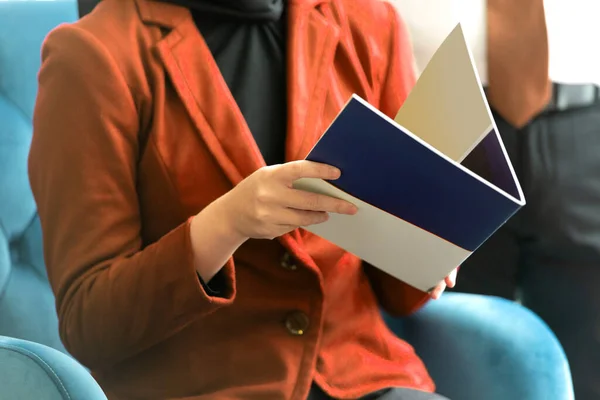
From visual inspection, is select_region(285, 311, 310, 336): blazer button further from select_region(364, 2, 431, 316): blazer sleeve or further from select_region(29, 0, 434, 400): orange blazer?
select_region(364, 2, 431, 316): blazer sleeve

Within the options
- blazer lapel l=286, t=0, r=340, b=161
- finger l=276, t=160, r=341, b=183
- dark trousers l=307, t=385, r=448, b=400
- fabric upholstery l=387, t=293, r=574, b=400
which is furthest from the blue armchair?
finger l=276, t=160, r=341, b=183

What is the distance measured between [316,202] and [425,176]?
0.10 meters

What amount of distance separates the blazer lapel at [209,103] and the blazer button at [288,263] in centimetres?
11

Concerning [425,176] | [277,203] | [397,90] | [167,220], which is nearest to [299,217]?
[277,203]

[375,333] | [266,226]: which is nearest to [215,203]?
[266,226]

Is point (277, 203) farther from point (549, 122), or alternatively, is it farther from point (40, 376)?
point (549, 122)

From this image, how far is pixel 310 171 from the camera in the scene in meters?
0.55

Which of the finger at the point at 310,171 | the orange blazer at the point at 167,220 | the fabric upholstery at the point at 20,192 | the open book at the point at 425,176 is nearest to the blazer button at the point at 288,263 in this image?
the orange blazer at the point at 167,220

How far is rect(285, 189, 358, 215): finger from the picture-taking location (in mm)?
582

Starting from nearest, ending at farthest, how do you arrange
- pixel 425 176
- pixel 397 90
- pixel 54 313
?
pixel 425 176 → pixel 397 90 → pixel 54 313

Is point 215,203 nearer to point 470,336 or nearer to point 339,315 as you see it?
point 339,315

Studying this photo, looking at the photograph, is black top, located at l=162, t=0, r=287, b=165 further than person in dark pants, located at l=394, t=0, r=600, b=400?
No

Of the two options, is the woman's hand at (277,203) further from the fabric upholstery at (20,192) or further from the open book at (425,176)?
the fabric upholstery at (20,192)

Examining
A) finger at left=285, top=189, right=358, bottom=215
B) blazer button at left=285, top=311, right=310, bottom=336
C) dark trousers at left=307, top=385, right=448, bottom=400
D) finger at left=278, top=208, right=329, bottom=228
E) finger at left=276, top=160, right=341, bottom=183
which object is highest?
finger at left=276, top=160, right=341, bottom=183
